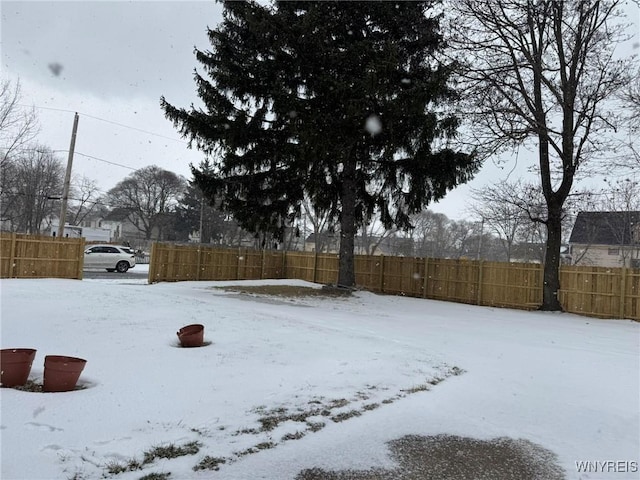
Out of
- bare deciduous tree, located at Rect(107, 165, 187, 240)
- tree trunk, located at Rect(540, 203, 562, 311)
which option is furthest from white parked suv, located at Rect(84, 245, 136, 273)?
bare deciduous tree, located at Rect(107, 165, 187, 240)

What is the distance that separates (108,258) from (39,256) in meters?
11.5

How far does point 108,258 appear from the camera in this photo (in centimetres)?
2622

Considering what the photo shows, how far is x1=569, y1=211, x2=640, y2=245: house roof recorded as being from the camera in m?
31.6

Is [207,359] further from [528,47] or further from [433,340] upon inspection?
[528,47]

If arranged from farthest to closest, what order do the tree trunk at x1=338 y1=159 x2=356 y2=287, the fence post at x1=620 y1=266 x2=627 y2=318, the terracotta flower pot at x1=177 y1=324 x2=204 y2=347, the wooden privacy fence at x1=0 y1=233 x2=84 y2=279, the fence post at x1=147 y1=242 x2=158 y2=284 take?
the fence post at x1=147 y1=242 x2=158 y2=284, the tree trunk at x1=338 y1=159 x2=356 y2=287, the fence post at x1=620 y1=266 x2=627 y2=318, the wooden privacy fence at x1=0 y1=233 x2=84 y2=279, the terracotta flower pot at x1=177 y1=324 x2=204 y2=347

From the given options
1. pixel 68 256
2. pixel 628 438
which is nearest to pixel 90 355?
pixel 628 438

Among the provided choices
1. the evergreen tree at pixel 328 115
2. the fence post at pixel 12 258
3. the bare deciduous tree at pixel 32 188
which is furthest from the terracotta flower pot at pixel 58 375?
the bare deciduous tree at pixel 32 188

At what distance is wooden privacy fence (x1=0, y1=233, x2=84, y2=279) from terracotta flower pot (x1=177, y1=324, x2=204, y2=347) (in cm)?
1076

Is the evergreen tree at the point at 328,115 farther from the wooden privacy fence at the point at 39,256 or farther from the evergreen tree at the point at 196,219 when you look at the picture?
the evergreen tree at the point at 196,219

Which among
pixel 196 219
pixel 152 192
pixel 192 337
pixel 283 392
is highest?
pixel 152 192

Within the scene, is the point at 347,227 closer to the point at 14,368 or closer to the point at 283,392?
the point at 283,392

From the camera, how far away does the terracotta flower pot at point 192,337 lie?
6.80m

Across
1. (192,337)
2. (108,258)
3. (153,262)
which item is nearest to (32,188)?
(108,258)

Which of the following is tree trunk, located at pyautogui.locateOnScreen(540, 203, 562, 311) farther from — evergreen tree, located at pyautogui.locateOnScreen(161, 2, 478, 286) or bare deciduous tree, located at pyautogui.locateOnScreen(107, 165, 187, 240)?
bare deciduous tree, located at pyautogui.locateOnScreen(107, 165, 187, 240)
